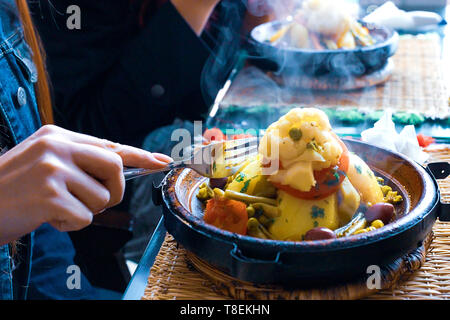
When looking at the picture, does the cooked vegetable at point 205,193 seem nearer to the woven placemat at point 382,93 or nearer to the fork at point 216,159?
the fork at point 216,159

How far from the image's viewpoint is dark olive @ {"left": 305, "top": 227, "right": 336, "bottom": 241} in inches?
39.3

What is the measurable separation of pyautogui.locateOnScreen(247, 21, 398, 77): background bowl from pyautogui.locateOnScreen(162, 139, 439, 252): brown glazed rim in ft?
4.52

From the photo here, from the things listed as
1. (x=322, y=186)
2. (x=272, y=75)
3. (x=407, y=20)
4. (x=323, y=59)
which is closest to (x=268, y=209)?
(x=322, y=186)

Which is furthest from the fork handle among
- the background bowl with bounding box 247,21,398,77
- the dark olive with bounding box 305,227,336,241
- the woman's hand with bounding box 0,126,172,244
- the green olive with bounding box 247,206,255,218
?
the background bowl with bounding box 247,21,398,77

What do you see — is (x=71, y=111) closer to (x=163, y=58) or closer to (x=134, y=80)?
(x=134, y=80)

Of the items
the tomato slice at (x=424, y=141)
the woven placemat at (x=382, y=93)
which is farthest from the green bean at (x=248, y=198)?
the woven placemat at (x=382, y=93)

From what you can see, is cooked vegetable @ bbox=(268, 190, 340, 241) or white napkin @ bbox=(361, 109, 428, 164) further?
white napkin @ bbox=(361, 109, 428, 164)

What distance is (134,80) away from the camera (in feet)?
6.48

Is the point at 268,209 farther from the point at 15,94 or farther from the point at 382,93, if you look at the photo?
the point at 382,93

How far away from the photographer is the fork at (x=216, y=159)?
1.17 metres

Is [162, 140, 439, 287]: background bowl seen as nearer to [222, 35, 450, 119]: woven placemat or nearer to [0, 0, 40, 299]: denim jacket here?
[0, 0, 40, 299]: denim jacket

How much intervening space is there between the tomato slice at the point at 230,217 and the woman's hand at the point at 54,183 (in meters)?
0.28

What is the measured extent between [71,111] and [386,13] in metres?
2.76

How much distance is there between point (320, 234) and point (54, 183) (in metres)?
0.58
